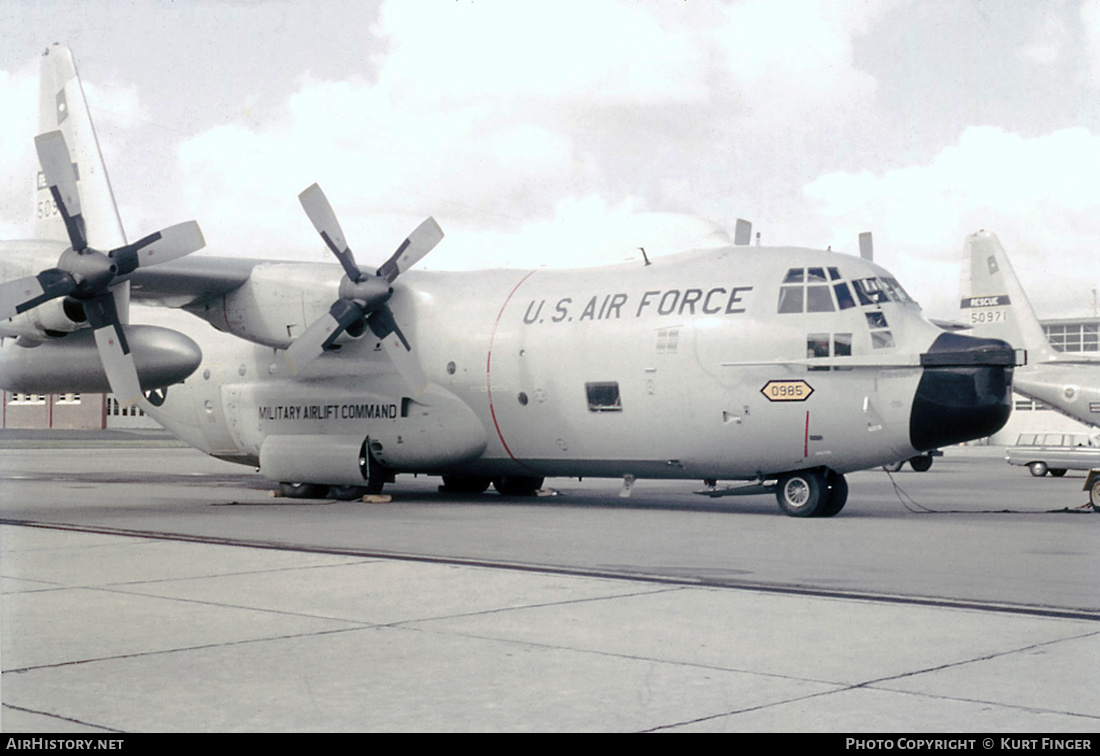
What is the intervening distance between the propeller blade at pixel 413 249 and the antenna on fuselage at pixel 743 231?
5779mm

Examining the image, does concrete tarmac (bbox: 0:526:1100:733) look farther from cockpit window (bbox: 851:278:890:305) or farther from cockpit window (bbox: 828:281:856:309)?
cockpit window (bbox: 851:278:890:305)

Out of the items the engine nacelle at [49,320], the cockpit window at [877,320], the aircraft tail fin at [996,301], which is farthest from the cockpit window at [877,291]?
the aircraft tail fin at [996,301]

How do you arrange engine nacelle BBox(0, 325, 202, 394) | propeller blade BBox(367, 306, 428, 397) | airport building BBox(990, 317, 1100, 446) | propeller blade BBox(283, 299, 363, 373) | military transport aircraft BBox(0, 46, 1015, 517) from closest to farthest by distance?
military transport aircraft BBox(0, 46, 1015, 517) → engine nacelle BBox(0, 325, 202, 394) → propeller blade BBox(283, 299, 363, 373) → propeller blade BBox(367, 306, 428, 397) → airport building BBox(990, 317, 1100, 446)

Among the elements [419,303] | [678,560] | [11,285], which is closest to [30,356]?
[11,285]

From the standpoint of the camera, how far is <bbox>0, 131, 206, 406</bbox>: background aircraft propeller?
1902cm

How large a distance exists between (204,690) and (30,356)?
56.9ft

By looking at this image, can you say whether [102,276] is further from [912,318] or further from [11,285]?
[912,318]

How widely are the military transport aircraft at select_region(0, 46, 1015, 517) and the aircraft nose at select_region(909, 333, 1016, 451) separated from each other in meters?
0.03

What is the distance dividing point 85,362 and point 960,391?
1521 cm

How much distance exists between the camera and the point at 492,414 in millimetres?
20438

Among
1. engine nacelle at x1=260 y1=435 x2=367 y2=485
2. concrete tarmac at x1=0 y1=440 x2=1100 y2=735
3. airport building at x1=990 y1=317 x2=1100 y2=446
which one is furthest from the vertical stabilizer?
airport building at x1=990 y1=317 x2=1100 y2=446

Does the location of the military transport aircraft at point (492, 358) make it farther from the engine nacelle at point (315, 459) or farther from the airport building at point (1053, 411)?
the airport building at point (1053, 411)

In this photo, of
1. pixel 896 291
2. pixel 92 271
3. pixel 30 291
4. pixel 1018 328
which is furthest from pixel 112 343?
pixel 1018 328

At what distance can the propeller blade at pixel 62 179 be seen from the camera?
62.1 feet
